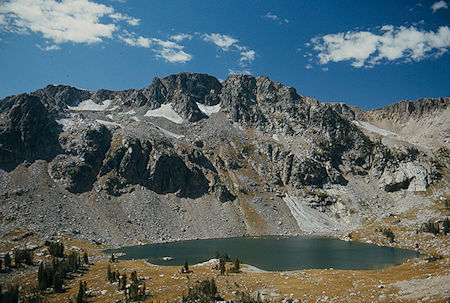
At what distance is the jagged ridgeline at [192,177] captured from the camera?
388ft

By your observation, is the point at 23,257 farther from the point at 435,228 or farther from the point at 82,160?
the point at 435,228

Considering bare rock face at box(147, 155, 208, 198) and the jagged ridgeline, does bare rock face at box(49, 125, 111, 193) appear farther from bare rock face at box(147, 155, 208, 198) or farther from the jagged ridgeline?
bare rock face at box(147, 155, 208, 198)

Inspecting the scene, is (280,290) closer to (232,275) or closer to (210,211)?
(232,275)

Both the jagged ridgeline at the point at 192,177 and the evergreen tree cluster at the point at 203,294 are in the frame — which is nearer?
the evergreen tree cluster at the point at 203,294

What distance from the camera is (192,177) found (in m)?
155

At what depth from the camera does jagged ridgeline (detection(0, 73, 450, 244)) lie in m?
118

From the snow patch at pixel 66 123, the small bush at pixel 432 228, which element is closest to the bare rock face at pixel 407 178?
the small bush at pixel 432 228

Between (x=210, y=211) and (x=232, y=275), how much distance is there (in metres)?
91.8

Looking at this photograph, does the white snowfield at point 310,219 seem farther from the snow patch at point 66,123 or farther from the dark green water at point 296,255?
the snow patch at point 66,123

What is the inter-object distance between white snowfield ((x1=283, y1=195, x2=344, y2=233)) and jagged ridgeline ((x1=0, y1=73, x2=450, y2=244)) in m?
0.53

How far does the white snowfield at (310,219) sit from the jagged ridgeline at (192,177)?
1.72ft

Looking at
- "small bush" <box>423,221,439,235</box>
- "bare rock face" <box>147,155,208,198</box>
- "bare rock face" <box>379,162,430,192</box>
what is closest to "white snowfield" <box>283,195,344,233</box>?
"bare rock face" <box>379,162,430,192</box>

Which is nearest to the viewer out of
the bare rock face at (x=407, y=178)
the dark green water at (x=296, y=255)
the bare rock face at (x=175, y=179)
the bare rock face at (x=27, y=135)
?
the dark green water at (x=296, y=255)

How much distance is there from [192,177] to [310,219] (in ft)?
208
